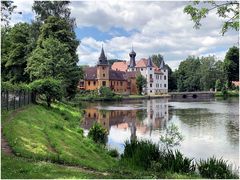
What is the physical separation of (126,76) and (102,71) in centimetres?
1283

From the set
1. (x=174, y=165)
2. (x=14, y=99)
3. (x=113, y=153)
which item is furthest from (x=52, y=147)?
(x=14, y=99)

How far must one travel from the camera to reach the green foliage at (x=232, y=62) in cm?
9859

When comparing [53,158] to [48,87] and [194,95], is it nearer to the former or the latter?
[48,87]

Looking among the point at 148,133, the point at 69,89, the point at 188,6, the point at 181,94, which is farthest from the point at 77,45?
the point at 181,94

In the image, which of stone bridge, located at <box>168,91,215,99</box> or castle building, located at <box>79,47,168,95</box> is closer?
castle building, located at <box>79,47,168,95</box>

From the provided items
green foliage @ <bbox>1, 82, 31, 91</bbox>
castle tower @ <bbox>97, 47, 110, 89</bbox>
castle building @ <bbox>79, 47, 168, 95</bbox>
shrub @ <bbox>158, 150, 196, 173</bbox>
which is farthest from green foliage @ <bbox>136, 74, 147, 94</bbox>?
shrub @ <bbox>158, 150, 196, 173</bbox>

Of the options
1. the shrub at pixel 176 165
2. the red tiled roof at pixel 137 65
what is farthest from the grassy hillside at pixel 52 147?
the red tiled roof at pixel 137 65

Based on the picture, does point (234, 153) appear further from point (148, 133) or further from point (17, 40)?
point (17, 40)

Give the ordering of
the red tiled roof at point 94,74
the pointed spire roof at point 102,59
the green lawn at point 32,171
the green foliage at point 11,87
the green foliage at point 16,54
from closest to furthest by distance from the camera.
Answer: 1. the green lawn at point 32,171
2. the green foliage at point 11,87
3. the green foliage at point 16,54
4. the pointed spire roof at point 102,59
5. the red tiled roof at point 94,74

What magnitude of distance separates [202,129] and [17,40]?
1181 inches

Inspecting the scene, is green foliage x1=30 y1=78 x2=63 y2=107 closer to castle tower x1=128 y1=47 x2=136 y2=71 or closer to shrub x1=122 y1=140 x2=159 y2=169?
shrub x1=122 y1=140 x2=159 y2=169

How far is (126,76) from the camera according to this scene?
111 m

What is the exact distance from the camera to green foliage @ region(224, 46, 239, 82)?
98.6m

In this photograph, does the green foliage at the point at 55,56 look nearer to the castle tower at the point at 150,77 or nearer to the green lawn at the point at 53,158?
the green lawn at the point at 53,158
